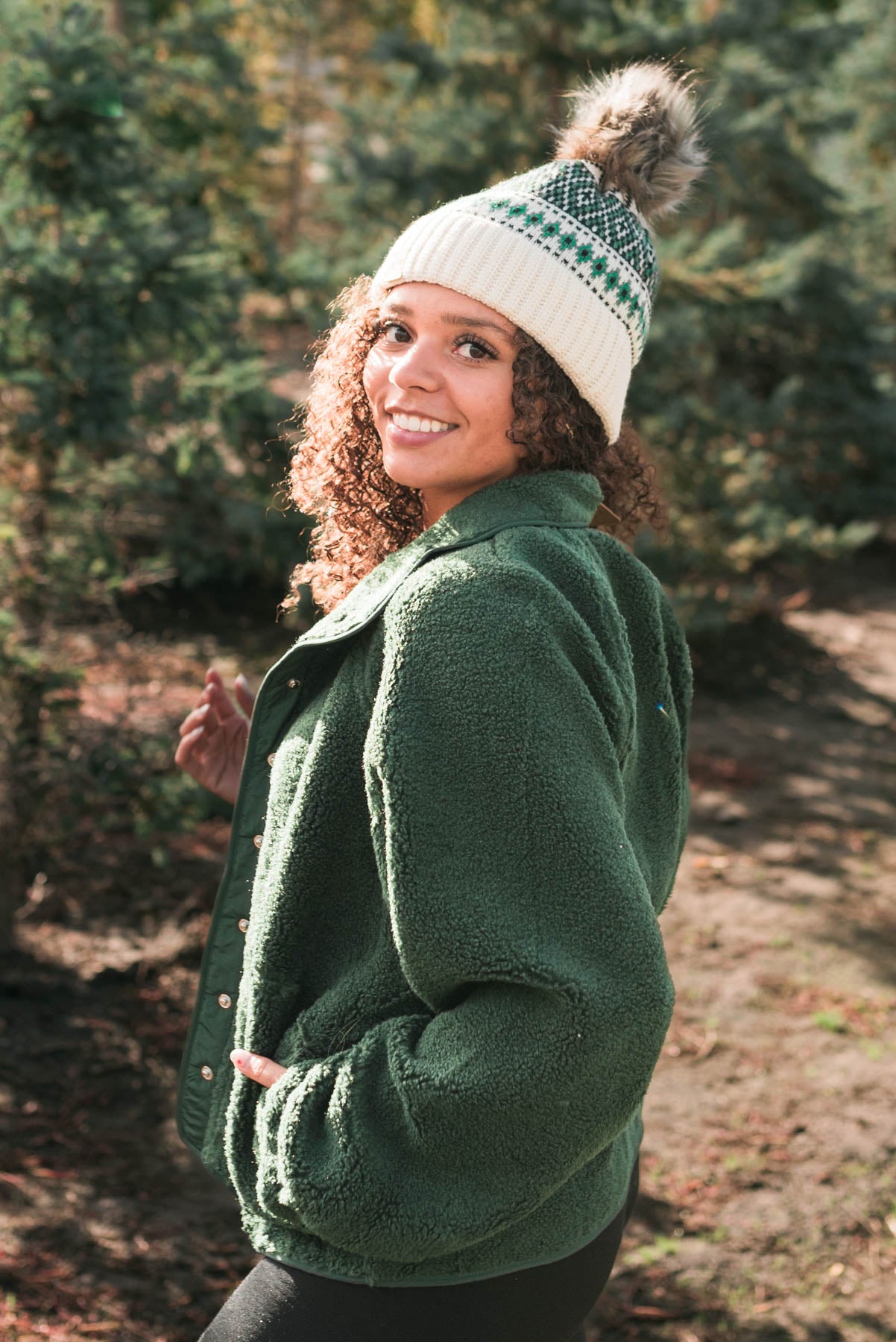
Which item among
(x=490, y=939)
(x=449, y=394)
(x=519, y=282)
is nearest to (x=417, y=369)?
(x=449, y=394)

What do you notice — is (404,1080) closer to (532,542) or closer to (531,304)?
(532,542)

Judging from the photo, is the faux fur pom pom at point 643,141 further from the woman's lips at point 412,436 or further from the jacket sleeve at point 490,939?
the jacket sleeve at point 490,939

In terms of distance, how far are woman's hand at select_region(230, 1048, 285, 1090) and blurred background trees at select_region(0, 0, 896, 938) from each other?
61.4 inches

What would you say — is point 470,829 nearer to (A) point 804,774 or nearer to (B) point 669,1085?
(B) point 669,1085

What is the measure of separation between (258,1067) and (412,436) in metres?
0.78

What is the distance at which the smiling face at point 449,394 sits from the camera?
1.55m

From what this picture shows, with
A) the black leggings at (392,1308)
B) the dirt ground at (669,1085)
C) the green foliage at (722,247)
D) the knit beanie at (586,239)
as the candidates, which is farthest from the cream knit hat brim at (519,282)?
the green foliage at (722,247)

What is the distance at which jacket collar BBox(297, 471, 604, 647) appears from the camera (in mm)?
1404

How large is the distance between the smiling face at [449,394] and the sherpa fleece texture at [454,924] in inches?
3.3

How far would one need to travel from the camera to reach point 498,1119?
1250 millimetres

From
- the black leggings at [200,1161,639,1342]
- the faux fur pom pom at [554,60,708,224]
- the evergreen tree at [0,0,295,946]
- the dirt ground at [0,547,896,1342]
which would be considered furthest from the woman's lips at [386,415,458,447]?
the dirt ground at [0,547,896,1342]

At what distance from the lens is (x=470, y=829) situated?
124cm

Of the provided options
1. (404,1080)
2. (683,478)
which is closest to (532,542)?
(404,1080)

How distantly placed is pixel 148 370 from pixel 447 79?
3.69 metres
